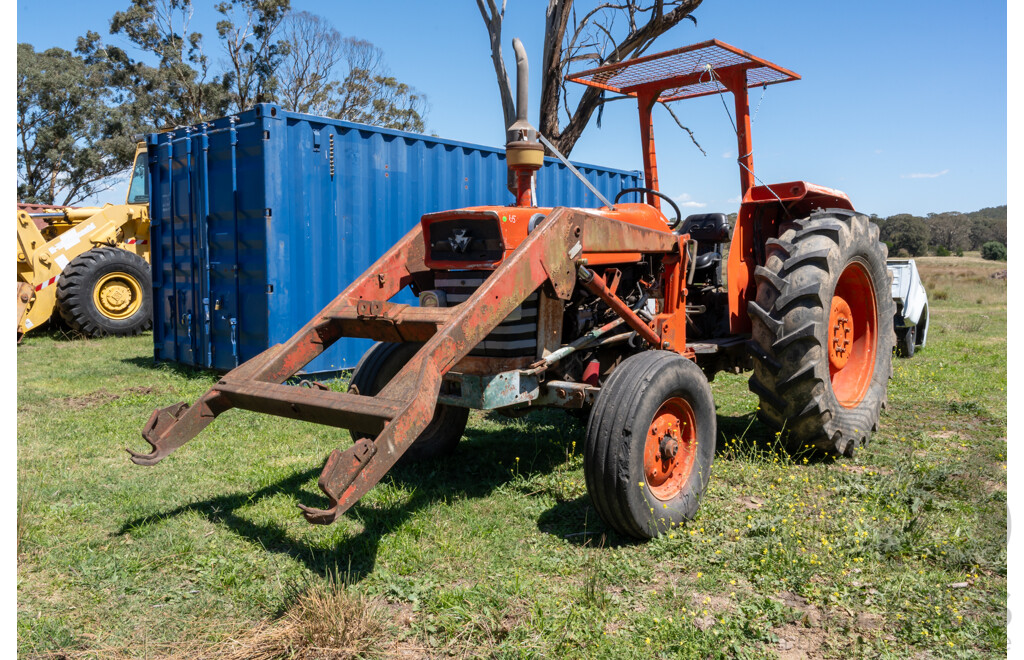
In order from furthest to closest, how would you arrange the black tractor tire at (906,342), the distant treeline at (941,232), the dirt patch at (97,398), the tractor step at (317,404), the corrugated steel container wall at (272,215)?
the distant treeline at (941,232) → the black tractor tire at (906,342) → the corrugated steel container wall at (272,215) → the dirt patch at (97,398) → the tractor step at (317,404)

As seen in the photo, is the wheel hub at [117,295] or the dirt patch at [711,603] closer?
the dirt patch at [711,603]

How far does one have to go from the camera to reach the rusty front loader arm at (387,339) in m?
2.93

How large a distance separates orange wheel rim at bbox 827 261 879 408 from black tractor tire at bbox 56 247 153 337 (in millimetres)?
9373

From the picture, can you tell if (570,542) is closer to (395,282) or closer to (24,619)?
(395,282)

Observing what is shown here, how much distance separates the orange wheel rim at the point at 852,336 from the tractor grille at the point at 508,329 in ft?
7.79

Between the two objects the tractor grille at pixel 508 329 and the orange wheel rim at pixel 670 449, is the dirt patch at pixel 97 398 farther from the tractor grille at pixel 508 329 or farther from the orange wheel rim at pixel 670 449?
the orange wheel rim at pixel 670 449

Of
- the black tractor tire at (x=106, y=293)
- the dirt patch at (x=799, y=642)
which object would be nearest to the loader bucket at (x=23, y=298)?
the black tractor tire at (x=106, y=293)

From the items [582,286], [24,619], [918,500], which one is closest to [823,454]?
[918,500]

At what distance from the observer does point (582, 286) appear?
4.20 m

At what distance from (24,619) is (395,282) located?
7.90 ft

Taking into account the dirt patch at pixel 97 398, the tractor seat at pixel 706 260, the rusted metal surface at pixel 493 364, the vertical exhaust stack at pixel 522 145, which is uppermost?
the vertical exhaust stack at pixel 522 145

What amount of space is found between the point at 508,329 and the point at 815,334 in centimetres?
191

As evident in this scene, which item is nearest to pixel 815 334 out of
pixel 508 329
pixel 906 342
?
pixel 508 329

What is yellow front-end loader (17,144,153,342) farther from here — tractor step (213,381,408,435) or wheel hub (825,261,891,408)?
wheel hub (825,261,891,408)
